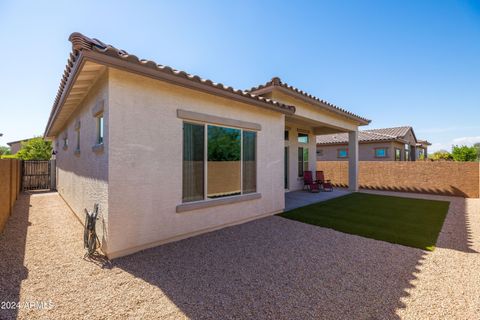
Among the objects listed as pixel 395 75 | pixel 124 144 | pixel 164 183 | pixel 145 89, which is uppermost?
pixel 395 75

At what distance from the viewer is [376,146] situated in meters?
22.5

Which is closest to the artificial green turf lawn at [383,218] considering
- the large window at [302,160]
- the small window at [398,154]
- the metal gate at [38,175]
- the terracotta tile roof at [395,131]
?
the large window at [302,160]

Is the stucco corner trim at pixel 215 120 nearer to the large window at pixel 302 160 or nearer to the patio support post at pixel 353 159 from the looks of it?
the large window at pixel 302 160

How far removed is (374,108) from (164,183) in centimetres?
2065

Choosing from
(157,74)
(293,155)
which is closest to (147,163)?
(157,74)

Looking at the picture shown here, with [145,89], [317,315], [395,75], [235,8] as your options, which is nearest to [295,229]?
[317,315]

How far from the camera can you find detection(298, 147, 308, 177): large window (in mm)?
13473

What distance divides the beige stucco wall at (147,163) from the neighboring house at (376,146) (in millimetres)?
22309

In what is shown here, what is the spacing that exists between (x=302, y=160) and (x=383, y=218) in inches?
264

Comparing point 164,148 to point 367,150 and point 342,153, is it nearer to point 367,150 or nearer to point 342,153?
point 342,153

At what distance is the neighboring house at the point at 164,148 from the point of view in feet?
13.4

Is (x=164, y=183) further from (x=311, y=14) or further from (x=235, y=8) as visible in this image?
(x=311, y=14)

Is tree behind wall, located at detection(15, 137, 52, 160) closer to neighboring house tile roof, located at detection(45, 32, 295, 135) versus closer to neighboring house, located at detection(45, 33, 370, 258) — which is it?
neighboring house, located at detection(45, 33, 370, 258)

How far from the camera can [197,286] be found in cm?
320
